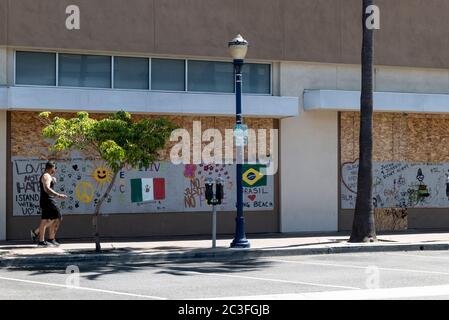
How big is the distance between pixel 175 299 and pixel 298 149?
11.9 metres

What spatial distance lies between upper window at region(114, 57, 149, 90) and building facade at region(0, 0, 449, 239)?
0.09ft

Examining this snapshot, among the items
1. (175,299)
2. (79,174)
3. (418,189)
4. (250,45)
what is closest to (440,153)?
(418,189)

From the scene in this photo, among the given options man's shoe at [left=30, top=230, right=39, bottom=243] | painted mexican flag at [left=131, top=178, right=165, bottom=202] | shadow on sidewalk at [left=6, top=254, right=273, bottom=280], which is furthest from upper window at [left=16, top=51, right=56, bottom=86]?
shadow on sidewalk at [left=6, top=254, right=273, bottom=280]

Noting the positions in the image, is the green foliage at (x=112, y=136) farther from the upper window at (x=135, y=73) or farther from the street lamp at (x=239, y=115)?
the upper window at (x=135, y=73)

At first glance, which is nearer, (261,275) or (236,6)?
(261,275)

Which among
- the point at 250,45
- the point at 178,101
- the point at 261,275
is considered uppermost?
the point at 250,45

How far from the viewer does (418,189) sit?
23734 mm

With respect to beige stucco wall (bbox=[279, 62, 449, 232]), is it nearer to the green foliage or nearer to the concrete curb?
the concrete curb

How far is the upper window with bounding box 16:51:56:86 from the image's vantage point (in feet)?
64.6

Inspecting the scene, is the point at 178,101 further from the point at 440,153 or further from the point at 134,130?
the point at 440,153

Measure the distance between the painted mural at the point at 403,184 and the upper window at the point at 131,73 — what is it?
245 inches

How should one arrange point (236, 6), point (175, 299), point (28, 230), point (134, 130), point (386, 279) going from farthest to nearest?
point (236, 6) → point (28, 230) → point (134, 130) → point (386, 279) → point (175, 299)

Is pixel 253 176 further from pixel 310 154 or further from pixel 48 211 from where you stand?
pixel 48 211

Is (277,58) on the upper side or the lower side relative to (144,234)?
upper
